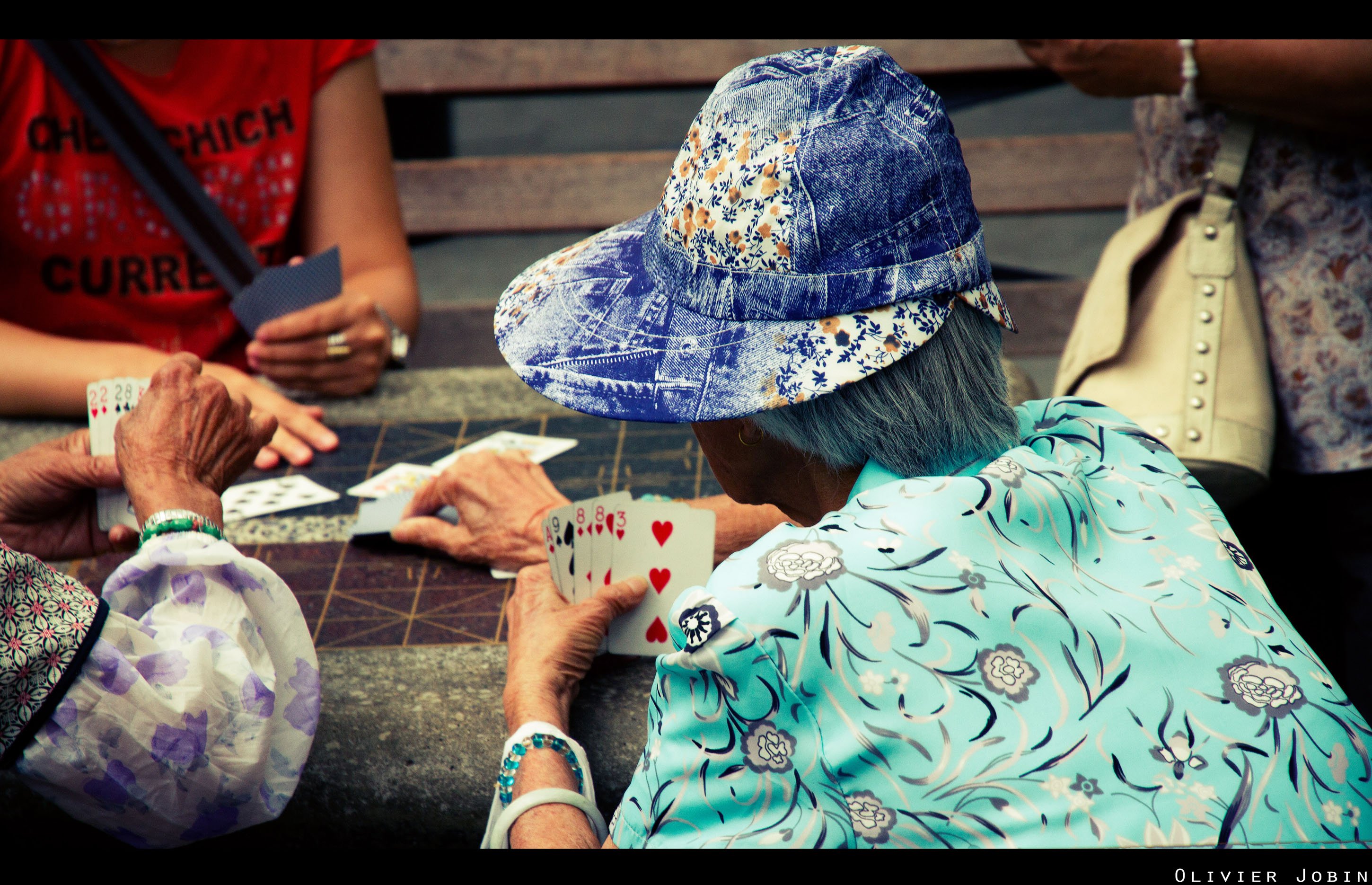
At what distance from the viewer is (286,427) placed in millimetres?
2355

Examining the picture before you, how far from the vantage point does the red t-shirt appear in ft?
8.16

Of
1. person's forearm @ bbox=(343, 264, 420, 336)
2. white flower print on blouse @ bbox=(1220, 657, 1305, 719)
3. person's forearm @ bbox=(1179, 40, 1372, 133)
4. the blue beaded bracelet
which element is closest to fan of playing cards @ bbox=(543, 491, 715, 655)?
Result: the blue beaded bracelet

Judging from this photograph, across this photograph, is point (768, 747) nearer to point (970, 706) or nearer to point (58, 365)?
point (970, 706)

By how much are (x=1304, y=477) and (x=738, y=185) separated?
1.49 m

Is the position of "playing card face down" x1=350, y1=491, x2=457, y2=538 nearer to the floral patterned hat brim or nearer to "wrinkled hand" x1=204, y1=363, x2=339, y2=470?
"wrinkled hand" x1=204, y1=363, x2=339, y2=470

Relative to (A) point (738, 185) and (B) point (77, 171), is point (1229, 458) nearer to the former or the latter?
(A) point (738, 185)

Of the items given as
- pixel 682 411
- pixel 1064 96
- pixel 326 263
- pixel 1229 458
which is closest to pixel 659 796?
pixel 682 411

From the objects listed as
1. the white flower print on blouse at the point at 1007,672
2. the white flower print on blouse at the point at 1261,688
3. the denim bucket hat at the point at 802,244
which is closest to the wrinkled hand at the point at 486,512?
the denim bucket hat at the point at 802,244

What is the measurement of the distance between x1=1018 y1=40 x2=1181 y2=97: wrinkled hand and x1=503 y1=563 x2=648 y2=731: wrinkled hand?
1294 mm

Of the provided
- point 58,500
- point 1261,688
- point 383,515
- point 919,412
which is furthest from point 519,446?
point 1261,688

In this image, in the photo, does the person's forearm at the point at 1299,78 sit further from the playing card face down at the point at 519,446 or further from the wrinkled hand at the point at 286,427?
the wrinkled hand at the point at 286,427

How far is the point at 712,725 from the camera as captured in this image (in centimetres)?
105

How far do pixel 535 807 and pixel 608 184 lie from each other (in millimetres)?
3417

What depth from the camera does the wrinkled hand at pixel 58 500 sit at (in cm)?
164
